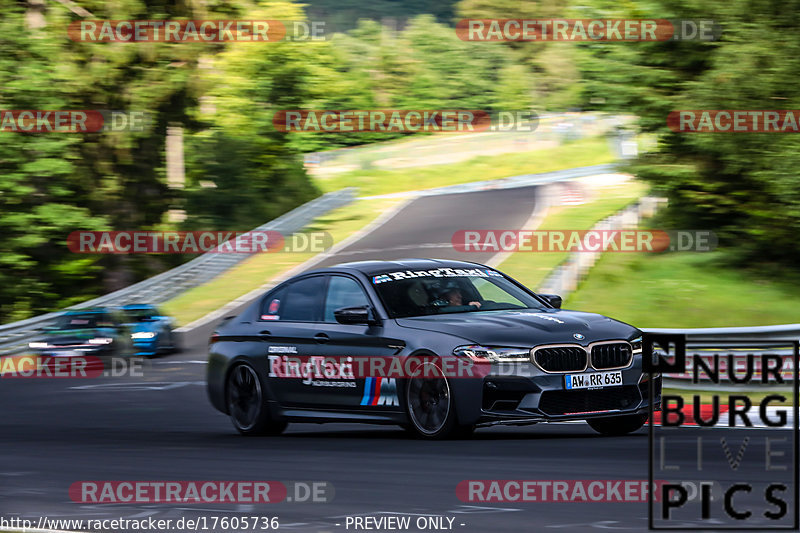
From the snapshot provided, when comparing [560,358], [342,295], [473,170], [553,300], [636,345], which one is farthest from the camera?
[473,170]

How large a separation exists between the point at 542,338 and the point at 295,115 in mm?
36995

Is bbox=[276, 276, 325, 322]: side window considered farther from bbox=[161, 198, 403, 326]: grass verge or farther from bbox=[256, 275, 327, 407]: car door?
bbox=[161, 198, 403, 326]: grass verge

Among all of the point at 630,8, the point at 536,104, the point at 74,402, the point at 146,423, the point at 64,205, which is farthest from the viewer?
the point at 536,104

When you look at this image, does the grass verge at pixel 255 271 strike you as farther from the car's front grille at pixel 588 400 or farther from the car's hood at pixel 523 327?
the car's front grille at pixel 588 400

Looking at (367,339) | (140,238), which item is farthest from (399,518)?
(140,238)

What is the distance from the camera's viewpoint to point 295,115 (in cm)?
4628

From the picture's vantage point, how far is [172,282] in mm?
32688

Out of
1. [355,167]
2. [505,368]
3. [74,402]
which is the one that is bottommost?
[74,402]

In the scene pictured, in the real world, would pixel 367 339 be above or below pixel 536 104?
below

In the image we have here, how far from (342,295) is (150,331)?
12.3 meters

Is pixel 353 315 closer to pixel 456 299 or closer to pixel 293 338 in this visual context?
pixel 456 299

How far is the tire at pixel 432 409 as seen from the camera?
10.0 m

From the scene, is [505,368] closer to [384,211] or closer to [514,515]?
[514,515]

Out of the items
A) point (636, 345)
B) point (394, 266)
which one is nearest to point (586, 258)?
point (394, 266)
